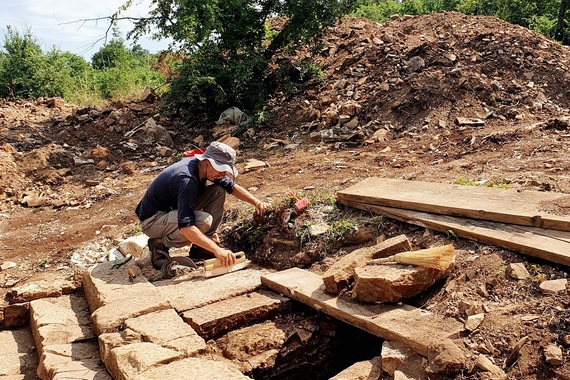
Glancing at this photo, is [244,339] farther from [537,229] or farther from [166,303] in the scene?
[537,229]

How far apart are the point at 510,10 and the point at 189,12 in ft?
29.8

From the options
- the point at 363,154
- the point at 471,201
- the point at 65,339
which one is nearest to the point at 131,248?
the point at 65,339

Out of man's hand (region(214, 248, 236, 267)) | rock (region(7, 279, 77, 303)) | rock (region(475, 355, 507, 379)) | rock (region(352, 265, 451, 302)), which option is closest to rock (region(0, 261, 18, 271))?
rock (region(7, 279, 77, 303))

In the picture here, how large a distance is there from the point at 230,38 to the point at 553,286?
7.57 m

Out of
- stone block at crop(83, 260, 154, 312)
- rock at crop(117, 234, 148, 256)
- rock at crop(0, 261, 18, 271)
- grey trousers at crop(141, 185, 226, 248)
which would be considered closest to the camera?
stone block at crop(83, 260, 154, 312)

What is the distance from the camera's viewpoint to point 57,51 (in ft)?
47.2

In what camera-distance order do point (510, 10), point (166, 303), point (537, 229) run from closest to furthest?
point (537, 229) < point (166, 303) < point (510, 10)

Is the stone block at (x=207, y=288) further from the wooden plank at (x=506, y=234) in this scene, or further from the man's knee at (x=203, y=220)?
A: the wooden plank at (x=506, y=234)

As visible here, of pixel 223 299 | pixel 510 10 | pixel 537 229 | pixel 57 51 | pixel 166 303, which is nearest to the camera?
pixel 537 229

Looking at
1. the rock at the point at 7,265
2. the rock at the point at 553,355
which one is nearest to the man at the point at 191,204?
the rock at the point at 7,265

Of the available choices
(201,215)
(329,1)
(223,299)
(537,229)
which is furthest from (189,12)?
(537,229)

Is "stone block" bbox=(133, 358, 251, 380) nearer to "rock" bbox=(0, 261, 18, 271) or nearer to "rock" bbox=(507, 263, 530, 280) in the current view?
"rock" bbox=(507, 263, 530, 280)

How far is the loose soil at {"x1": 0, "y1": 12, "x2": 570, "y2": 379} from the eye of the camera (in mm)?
3271

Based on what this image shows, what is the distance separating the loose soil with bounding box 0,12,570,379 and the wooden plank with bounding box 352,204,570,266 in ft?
0.25
